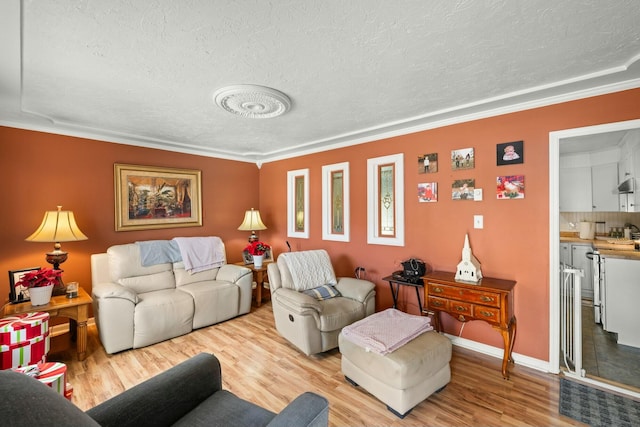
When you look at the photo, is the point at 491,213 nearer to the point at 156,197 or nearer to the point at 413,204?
the point at 413,204

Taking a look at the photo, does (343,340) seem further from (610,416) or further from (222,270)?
(222,270)

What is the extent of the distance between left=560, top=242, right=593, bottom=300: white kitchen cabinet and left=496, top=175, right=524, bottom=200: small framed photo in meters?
2.74

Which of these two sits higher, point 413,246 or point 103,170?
point 103,170

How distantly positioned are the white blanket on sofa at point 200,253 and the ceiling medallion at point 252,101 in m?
1.97

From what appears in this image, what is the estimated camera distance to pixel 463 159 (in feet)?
9.39

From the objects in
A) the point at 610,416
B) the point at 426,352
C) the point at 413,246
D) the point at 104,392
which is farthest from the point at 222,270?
the point at 610,416

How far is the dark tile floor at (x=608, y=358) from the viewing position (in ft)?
7.59

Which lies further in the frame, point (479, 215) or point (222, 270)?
point (222, 270)

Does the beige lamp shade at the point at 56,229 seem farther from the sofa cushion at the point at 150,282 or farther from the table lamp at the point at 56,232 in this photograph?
the sofa cushion at the point at 150,282

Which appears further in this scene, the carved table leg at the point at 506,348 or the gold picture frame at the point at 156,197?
the gold picture frame at the point at 156,197

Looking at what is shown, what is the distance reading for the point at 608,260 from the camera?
299cm

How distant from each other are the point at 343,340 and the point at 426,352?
24.8 inches

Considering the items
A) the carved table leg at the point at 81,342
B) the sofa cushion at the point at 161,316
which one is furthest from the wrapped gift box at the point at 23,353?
the sofa cushion at the point at 161,316

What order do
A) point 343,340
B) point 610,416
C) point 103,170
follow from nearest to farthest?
point 610,416 < point 343,340 < point 103,170
